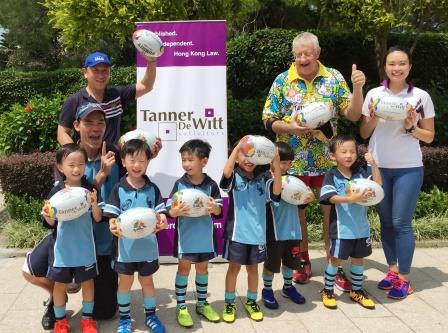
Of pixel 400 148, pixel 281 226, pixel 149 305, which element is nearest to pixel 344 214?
pixel 281 226

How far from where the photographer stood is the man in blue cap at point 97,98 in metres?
3.63

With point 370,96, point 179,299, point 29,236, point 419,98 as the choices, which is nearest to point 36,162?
point 29,236

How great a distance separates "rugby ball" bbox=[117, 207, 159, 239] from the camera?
10.1 ft

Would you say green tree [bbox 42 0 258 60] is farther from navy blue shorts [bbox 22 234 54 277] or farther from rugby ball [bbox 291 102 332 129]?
navy blue shorts [bbox 22 234 54 277]

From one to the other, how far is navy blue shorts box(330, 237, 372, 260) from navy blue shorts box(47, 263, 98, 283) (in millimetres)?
1811

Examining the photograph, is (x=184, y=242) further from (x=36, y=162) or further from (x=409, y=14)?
(x=409, y=14)

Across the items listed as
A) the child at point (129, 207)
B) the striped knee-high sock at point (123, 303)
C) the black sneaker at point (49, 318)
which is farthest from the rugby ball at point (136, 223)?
the black sneaker at point (49, 318)

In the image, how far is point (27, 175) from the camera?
19.2 ft

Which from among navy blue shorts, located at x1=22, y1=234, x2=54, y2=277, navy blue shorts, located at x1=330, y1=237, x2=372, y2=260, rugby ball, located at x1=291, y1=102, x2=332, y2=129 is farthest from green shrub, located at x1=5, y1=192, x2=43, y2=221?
navy blue shorts, located at x1=330, y1=237, x2=372, y2=260

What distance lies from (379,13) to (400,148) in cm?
388

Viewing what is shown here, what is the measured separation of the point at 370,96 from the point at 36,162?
3.87m

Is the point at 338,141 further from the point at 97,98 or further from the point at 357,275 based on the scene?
the point at 97,98

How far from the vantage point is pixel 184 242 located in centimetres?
351

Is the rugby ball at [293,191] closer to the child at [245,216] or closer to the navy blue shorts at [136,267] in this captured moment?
the child at [245,216]
